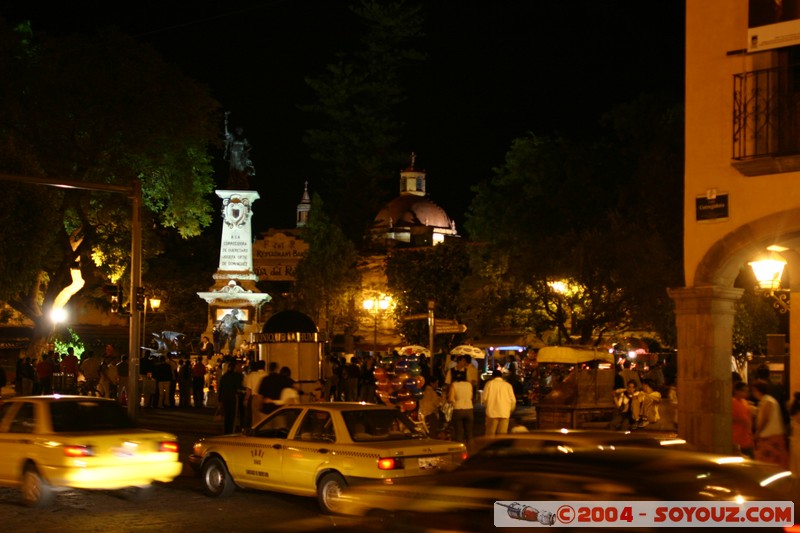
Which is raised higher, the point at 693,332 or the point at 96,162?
the point at 96,162

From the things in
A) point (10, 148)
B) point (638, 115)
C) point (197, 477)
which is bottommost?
point (197, 477)

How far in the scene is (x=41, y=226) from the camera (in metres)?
29.2

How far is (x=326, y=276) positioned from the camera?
206 feet

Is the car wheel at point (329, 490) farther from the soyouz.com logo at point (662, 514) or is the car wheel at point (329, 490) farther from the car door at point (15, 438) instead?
the soyouz.com logo at point (662, 514)

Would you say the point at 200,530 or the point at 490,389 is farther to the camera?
the point at 490,389

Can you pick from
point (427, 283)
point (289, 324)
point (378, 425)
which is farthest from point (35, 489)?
point (427, 283)

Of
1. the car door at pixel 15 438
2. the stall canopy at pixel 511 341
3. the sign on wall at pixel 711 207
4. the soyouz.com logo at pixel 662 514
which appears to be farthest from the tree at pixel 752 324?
the soyouz.com logo at pixel 662 514

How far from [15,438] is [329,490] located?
13.3 feet

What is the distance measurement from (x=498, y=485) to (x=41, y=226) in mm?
25358

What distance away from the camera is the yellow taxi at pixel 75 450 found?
12.0 m

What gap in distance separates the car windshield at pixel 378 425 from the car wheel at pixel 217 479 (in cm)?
214

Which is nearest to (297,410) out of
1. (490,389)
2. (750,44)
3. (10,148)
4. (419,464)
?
(419,464)

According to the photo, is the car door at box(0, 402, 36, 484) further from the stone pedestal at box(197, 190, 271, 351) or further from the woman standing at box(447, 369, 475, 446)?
the stone pedestal at box(197, 190, 271, 351)

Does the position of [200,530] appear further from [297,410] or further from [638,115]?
[638,115]
